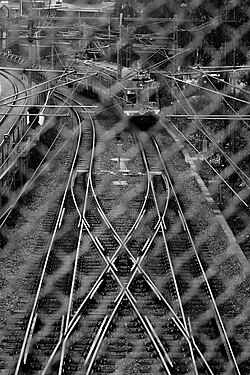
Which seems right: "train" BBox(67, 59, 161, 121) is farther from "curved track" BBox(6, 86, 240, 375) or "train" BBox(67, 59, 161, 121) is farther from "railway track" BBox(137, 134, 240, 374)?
"railway track" BBox(137, 134, 240, 374)

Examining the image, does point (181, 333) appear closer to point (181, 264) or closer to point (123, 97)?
point (181, 264)

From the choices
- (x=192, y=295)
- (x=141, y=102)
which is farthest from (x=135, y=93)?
(x=192, y=295)

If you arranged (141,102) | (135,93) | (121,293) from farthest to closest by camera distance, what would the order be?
(141,102)
(135,93)
(121,293)

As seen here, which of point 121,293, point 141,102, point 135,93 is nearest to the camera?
point 121,293

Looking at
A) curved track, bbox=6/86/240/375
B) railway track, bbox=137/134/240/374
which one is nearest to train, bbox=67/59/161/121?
curved track, bbox=6/86/240/375

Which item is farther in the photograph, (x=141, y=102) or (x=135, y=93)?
(x=141, y=102)

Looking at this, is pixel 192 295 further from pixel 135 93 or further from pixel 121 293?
pixel 135 93

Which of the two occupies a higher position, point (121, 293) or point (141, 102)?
point (141, 102)

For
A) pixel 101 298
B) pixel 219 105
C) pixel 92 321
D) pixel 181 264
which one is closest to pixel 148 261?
pixel 181 264
